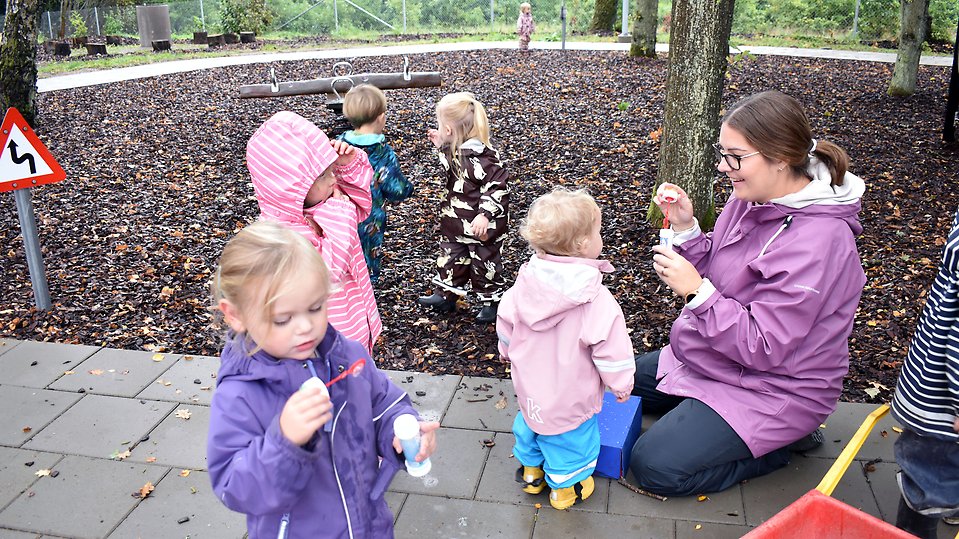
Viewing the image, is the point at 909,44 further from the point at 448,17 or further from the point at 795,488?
the point at 448,17

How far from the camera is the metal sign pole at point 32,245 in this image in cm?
520

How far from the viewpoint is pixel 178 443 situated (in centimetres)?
388

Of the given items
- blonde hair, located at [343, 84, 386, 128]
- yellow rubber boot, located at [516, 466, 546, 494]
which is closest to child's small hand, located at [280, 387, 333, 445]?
yellow rubber boot, located at [516, 466, 546, 494]

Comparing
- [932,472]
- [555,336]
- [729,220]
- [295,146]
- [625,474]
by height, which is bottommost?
[625,474]

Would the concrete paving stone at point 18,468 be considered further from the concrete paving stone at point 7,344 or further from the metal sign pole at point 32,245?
the metal sign pole at point 32,245

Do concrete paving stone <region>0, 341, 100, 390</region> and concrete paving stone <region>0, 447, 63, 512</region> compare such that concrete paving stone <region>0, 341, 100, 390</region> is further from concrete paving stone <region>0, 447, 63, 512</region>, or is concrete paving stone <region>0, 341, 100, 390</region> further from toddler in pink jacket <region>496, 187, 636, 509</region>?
toddler in pink jacket <region>496, 187, 636, 509</region>

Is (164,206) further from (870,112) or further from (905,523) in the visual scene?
(870,112)

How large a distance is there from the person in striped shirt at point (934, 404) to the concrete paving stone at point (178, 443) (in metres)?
2.93

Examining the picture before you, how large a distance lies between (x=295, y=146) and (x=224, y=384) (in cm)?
157

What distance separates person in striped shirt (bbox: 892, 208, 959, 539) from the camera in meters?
2.46

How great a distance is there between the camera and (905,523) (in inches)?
114

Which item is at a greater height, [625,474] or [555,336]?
[555,336]

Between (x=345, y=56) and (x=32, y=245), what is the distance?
12.8m

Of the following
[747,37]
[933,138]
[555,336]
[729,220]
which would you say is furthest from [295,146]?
[747,37]
